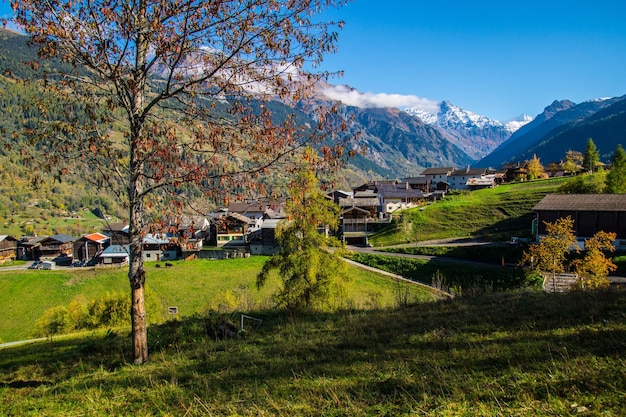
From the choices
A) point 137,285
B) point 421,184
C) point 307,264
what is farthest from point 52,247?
point 421,184

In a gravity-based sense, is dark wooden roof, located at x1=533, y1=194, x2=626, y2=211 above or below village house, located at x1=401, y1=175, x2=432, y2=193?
below

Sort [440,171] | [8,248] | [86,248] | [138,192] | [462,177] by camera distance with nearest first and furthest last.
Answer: [138,192] < [86,248] < [8,248] < [462,177] < [440,171]

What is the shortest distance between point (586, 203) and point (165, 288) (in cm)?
5161

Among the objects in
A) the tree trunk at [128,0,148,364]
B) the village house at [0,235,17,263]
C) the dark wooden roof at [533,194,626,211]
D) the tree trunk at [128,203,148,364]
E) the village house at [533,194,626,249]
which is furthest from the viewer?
the village house at [0,235,17,263]

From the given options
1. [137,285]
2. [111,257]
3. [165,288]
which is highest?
[137,285]

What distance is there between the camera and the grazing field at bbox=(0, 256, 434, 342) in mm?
36156

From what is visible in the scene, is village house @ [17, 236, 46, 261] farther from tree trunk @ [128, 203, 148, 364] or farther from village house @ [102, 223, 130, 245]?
tree trunk @ [128, 203, 148, 364]

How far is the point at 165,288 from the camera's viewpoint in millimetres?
43656

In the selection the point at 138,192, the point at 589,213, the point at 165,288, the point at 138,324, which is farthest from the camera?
the point at 165,288

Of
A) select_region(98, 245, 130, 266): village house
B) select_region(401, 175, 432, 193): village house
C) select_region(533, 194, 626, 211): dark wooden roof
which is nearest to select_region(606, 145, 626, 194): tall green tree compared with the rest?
select_region(533, 194, 626, 211): dark wooden roof

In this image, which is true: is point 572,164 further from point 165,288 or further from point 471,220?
point 165,288

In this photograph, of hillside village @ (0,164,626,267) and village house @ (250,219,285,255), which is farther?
hillside village @ (0,164,626,267)

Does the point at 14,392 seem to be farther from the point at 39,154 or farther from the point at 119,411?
the point at 39,154

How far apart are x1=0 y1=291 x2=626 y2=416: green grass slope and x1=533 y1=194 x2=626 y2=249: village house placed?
1528 inches
